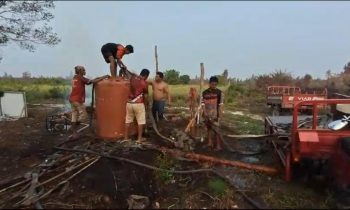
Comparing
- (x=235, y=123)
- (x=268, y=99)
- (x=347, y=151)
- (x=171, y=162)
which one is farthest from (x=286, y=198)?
(x=268, y=99)

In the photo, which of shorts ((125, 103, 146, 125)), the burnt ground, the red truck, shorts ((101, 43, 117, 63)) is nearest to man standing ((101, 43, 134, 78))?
shorts ((101, 43, 117, 63))

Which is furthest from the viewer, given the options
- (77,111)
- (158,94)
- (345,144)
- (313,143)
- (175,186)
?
(158,94)

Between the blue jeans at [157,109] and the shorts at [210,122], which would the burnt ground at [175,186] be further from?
the blue jeans at [157,109]

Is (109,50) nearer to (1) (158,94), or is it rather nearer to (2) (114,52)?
(2) (114,52)

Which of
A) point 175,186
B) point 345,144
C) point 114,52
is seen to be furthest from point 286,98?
point 345,144

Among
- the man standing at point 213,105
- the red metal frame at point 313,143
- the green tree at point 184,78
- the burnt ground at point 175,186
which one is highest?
the green tree at point 184,78

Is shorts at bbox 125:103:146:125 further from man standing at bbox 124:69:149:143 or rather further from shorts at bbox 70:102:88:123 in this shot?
shorts at bbox 70:102:88:123

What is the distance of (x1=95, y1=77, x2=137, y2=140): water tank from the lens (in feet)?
35.2

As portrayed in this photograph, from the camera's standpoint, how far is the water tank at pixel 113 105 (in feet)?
35.2

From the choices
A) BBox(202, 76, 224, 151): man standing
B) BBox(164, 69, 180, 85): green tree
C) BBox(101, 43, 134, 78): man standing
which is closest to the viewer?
BBox(202, 76, 224, 151): man standing

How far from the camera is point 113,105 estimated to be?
10.8m

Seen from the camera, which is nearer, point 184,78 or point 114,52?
point 114,52

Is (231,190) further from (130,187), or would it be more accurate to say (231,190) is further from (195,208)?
(130,187)

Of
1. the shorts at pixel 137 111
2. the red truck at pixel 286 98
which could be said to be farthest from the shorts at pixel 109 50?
the red truck at pixel 286 98
